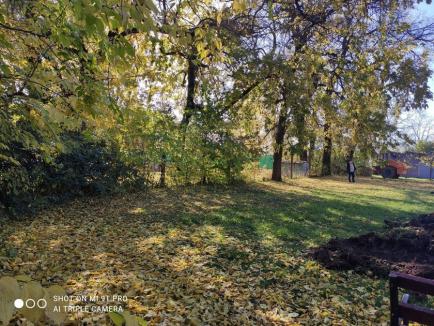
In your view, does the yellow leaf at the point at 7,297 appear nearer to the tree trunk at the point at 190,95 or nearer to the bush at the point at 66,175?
the bush at the point at 66,175

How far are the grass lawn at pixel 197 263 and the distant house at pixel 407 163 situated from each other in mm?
22579

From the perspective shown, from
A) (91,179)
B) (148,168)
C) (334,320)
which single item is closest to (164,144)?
(148,168)

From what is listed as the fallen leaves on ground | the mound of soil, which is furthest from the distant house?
the fallen leaves on ground

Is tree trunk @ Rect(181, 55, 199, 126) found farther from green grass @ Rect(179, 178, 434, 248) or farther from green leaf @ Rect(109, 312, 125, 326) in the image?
green leaf @ Rect(109, 312, 125, 326)

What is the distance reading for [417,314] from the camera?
2.49 metres

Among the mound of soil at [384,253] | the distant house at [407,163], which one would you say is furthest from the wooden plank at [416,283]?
the distant house at [407,163]

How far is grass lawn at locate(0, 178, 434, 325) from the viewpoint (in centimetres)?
382

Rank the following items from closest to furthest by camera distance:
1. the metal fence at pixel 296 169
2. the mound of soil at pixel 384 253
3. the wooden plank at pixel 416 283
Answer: the wooden plank at pixel 416 283
the mound of soil at pixel 384 253
the metal fence at pixel 296 169

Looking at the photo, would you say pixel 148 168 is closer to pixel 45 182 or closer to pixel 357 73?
pixel 45 182

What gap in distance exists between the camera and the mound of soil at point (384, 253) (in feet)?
16.6

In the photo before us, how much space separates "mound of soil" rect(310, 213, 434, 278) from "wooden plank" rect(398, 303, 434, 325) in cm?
245

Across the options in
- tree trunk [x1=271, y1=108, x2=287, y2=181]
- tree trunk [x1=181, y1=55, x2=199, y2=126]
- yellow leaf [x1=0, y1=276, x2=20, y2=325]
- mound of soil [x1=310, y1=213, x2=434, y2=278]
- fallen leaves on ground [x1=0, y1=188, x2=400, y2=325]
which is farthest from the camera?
tree trunk [x1=271, y1=108, x2=287, y2=181]

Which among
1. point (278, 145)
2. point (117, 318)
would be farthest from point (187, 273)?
point (278, 145)

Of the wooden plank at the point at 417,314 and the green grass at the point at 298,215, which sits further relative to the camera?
the green grass at the point at 298,215
